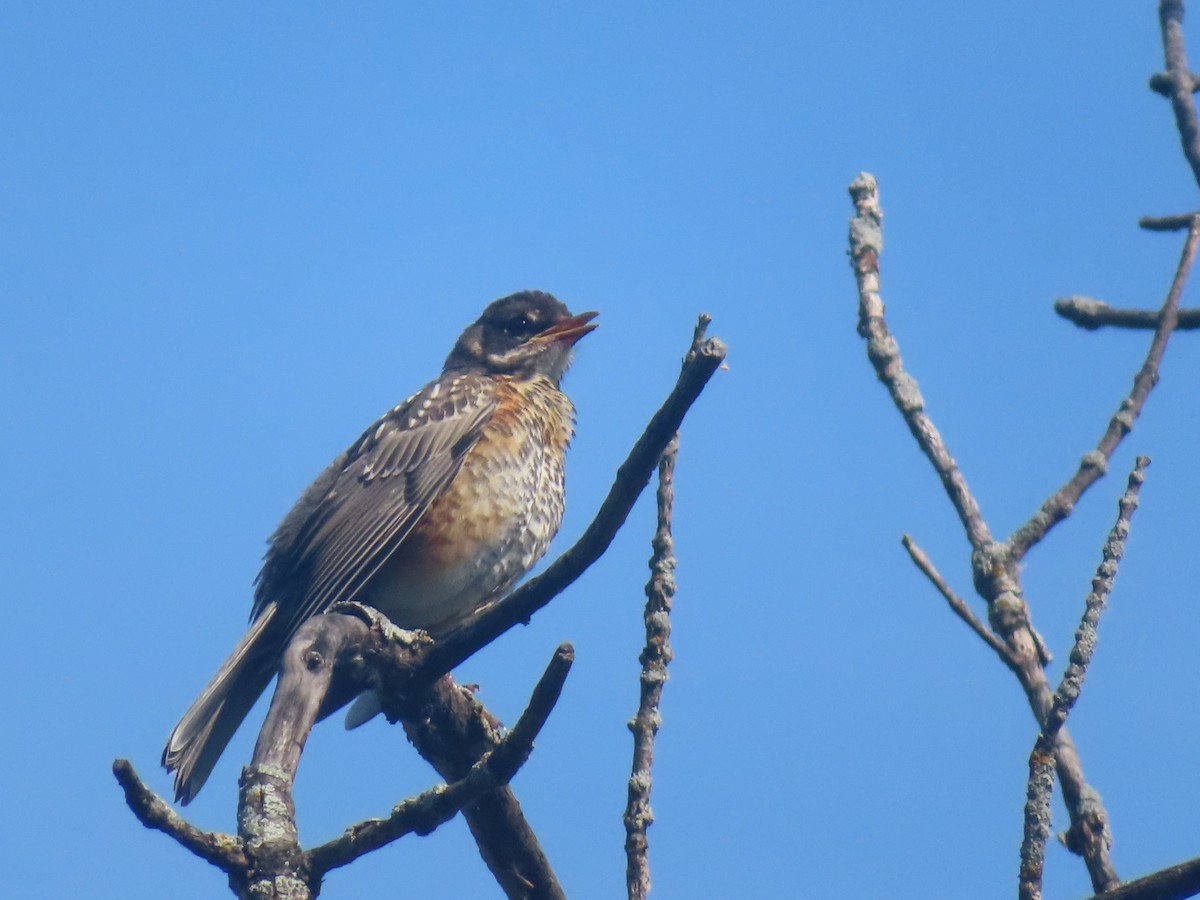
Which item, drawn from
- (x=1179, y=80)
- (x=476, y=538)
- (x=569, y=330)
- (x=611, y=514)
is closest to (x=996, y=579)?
(x=611, y=514)

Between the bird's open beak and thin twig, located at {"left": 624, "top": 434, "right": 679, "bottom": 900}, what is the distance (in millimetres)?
4517

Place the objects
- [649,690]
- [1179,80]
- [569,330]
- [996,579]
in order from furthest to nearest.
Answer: [569,330] → [649,690] → [1179,80] → [996,579]

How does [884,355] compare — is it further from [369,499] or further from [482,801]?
[369,499]

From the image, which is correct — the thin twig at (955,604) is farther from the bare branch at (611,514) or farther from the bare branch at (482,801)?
the bare branch at (482,801)

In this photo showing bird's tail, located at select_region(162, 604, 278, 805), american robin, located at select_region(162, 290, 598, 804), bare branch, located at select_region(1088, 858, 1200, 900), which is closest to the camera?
bare branch, located at select_region(1088, 858, 1200, 900)

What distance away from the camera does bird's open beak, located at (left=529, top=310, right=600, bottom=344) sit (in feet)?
28.2

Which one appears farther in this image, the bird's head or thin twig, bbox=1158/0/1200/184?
the bird's head

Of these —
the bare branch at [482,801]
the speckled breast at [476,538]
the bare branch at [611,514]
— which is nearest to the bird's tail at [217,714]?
the speckled breast at [476,538]

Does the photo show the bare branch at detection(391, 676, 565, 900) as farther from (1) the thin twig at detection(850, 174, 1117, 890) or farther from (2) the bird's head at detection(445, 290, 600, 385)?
(2) the bird's head at detection(445, 290, 600, 385)

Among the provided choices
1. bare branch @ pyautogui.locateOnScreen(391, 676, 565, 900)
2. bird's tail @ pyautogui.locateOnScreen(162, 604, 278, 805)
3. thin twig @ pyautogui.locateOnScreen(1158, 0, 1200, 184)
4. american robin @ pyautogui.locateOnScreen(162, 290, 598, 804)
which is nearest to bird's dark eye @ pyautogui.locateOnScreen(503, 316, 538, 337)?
american robin @ pyautogui.locateOnScreen(162, 290, 598, 804)

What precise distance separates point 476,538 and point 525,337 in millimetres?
1981

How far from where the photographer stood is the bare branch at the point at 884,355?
3.12 m

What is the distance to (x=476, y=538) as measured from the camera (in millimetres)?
7219

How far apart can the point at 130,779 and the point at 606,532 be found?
1.39 m
